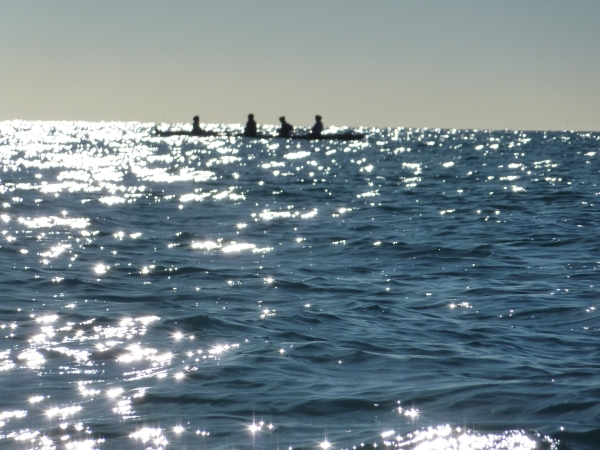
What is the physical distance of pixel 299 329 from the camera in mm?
7809

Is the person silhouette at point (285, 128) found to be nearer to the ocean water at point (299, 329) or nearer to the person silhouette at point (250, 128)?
the person silhouette at point (250, 128)

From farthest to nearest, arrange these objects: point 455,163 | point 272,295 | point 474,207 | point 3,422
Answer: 1. point 455,163
2. point 474,207
3. point 272,295
4. point 3,422

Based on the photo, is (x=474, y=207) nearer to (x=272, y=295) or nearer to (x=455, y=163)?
(x=272, y=295)

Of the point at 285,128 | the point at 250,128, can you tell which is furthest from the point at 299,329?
the point at 250,128

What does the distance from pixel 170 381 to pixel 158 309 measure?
2.56m

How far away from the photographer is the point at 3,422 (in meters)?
5.21

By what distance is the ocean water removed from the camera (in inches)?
207

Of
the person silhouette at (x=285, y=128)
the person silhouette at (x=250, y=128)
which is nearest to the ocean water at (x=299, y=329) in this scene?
the person silhouette at (x=285, y=128)

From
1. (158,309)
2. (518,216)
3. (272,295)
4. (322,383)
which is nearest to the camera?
(322,383)

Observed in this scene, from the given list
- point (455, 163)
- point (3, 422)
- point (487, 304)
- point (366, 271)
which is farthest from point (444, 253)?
point (455, 163)

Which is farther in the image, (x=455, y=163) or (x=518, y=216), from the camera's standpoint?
(x=455, y=163)

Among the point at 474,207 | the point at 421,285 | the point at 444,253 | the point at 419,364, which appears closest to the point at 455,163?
the point at 474,207

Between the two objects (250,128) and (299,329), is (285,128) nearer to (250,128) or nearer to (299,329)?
(250,128)

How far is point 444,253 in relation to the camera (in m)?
12.4
